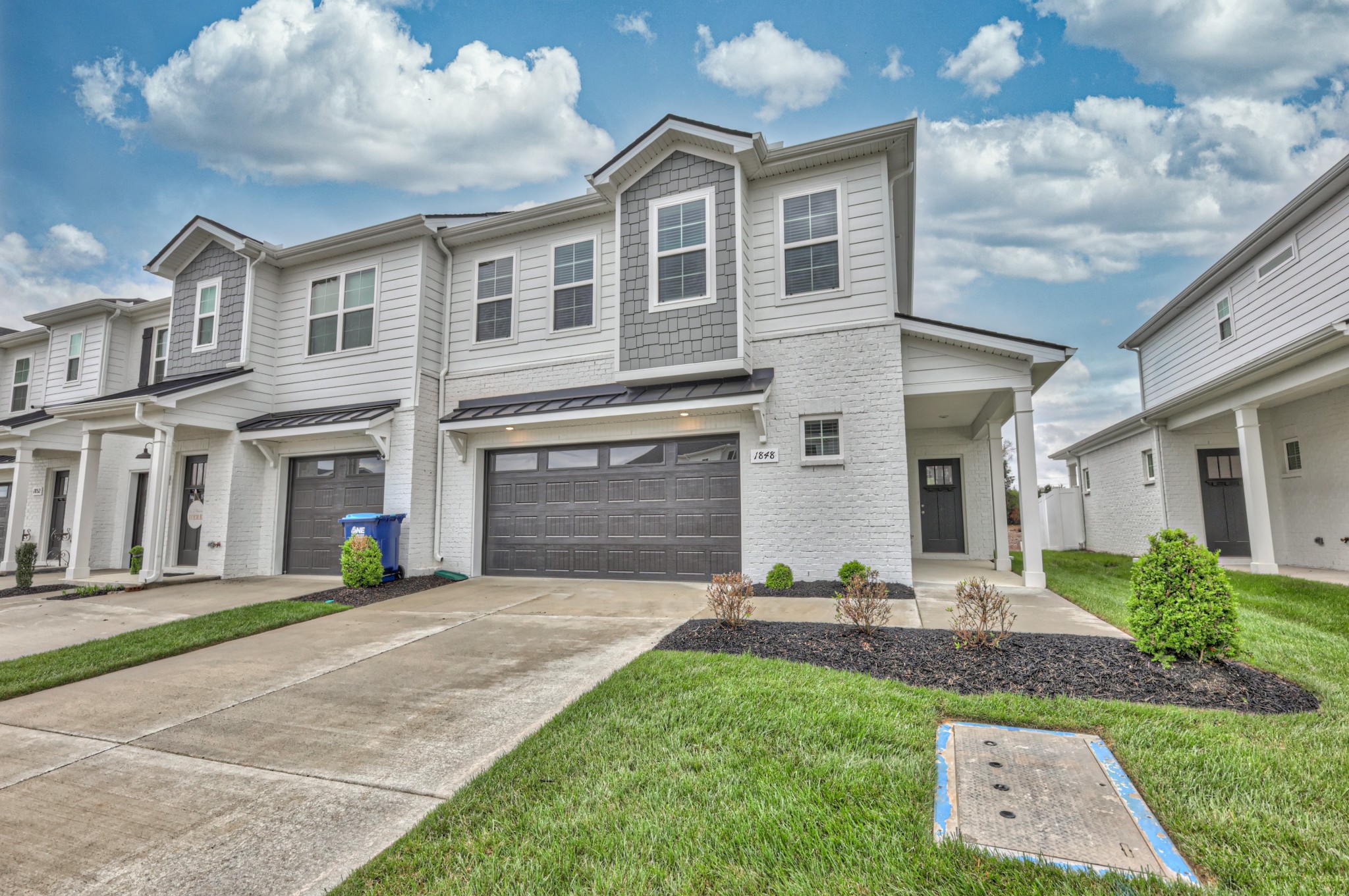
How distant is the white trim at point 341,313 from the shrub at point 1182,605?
1179 centimetres

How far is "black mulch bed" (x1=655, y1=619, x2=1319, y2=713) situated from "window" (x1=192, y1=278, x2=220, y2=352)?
12479mm

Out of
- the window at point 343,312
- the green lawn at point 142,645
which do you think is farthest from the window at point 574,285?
the green lawn at point 142,645

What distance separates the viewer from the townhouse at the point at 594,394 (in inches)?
343

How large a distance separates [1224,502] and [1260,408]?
2324 mm

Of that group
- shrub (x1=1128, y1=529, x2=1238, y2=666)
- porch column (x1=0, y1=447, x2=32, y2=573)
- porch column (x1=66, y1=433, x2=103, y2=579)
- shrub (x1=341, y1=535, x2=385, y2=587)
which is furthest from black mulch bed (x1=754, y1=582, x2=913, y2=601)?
porch column (x1=0, y1=447, x2=32, y2=573)

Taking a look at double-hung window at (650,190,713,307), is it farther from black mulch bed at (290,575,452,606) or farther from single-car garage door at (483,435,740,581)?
black mulch bed at (290,575,452,606)

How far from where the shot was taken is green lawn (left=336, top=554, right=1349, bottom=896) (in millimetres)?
1987

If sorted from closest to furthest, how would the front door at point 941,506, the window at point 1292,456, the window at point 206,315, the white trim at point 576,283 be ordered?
the white trim at point 576,283
the window at point 1292,456
the window at point 206,315
the front door at point 941,506

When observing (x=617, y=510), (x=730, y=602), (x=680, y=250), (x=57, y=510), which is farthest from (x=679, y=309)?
(x=57, y=510)

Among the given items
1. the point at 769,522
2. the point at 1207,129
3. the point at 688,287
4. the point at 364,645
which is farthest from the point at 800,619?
the point at 1207,129

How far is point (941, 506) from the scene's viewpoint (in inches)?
531

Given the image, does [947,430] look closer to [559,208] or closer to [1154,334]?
[1154,334]

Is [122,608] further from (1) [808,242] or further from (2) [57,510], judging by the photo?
(1) [808,242]

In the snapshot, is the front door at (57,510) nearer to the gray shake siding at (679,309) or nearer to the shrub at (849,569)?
→ the gray shake siding at (679,309)
